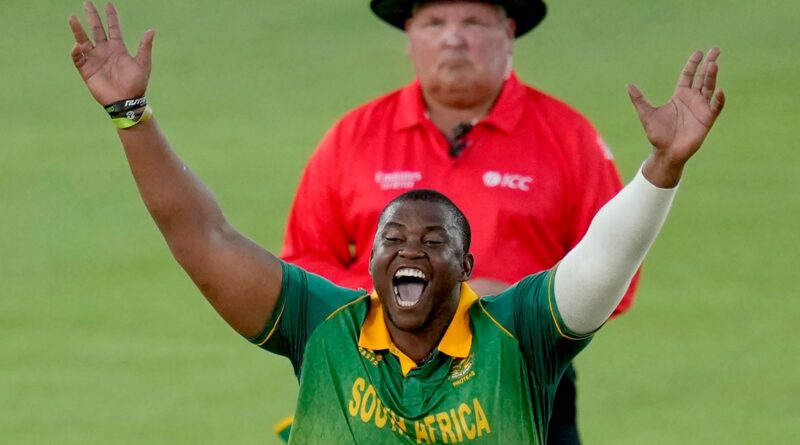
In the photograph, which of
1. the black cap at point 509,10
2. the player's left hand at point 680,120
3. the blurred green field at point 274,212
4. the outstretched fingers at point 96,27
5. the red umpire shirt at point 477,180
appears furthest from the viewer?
the blurred green field at point 274,212

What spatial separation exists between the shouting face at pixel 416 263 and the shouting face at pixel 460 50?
4.52 feet

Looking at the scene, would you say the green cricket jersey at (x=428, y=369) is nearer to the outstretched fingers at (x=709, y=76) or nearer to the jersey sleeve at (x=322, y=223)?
the outstretched fingers at (x=709, y=76)

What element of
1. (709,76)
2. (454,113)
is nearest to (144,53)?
(709,76)

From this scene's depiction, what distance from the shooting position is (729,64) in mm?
15070

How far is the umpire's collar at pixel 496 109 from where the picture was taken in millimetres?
6945

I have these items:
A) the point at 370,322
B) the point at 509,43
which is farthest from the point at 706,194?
the point at 370,322

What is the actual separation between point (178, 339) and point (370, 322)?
204 inches

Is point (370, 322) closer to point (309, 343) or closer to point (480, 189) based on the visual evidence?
point (309, 343)

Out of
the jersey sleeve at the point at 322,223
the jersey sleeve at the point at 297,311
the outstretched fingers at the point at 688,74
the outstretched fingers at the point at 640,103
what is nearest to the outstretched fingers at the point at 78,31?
the jersey sleeve at the point at 297,311

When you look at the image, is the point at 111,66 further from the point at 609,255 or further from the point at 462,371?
the point at 609,255

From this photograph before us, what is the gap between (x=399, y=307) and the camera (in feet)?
18.2

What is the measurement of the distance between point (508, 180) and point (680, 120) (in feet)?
5.23

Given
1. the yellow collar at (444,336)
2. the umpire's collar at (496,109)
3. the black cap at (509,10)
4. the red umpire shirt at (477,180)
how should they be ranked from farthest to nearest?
the black cap at (509,10) → the umpire's collar at (496,109) → the red umpire shirt at (477,180) → the yellow collar at (444,336)

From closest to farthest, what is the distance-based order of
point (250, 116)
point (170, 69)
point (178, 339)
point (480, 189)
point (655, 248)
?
point (480, 189) < point (178, 339) < point (655, 248) < point (250, 116) < point (170, 69)
